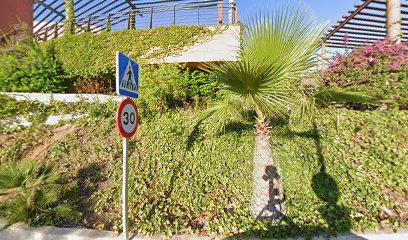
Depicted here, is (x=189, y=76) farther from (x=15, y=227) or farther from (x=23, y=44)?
(x=23, y=44)

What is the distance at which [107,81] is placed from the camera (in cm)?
703

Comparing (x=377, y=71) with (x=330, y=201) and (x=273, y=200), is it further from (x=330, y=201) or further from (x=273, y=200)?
(x=273, y=200)

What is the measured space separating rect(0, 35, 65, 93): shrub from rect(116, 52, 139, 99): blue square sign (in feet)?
17.0

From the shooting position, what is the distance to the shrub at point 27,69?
5359 millimetres

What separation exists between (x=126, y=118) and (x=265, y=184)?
2058 millimetres

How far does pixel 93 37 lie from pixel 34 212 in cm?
664

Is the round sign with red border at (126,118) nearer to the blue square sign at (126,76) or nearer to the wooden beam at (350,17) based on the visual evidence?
the blue square sign at (126,76)

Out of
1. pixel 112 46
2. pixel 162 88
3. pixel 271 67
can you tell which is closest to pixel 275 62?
pixel 271 67

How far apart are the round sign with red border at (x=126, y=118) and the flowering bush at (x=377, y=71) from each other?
388cm

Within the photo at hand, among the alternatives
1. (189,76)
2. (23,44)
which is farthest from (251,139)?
(23,44)

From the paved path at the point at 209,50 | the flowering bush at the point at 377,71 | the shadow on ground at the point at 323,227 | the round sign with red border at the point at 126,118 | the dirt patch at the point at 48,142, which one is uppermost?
the paved path at the point at 209,50

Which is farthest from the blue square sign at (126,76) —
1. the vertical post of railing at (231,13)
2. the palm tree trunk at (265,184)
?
the vertical post of railing at (231,13)

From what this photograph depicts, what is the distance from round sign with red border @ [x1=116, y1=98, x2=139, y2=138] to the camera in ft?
6.44

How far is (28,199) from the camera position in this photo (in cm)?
251
